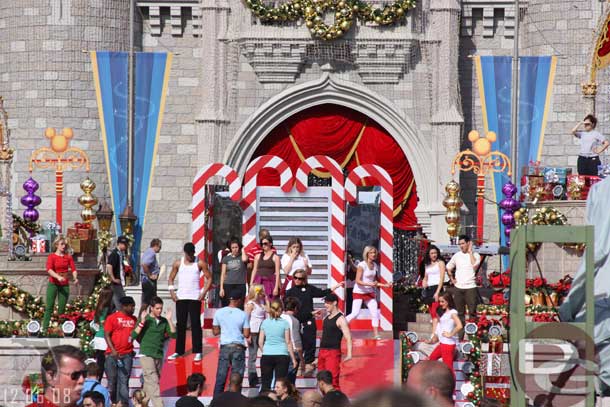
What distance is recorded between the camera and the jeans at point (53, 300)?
19.3 metres

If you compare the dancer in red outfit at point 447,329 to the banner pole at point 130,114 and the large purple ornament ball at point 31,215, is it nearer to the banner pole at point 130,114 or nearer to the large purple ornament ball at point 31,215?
the large purple ornament ball at point 31,215

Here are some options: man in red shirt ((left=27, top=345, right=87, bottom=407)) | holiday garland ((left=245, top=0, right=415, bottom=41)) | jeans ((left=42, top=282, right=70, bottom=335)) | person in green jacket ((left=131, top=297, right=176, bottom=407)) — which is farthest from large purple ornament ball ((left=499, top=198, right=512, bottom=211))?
man in red shirt ((left=27, top=345, right=87, bottom=407))

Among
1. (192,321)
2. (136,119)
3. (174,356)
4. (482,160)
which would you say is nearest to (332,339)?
(192,321)

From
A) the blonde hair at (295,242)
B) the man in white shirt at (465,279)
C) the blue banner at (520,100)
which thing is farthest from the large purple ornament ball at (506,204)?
the blonde hair at (295,242)

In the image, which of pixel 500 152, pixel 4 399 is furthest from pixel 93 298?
pixel 500 152

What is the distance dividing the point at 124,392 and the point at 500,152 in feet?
38.8

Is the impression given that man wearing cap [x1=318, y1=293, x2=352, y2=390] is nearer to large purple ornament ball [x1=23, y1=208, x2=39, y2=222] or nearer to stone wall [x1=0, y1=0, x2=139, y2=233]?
large purple ornament ball [x1=23, y1=208, x2=39, y2=222]

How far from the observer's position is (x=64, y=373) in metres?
7.28

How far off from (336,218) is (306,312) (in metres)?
3.93

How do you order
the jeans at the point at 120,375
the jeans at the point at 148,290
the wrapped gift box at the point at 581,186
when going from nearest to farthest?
the jeans at the point at 120,375
the jeans at the point at 148,290
the wrapped gift box at the point at 581,186

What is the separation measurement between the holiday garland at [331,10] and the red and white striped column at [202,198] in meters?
5.27

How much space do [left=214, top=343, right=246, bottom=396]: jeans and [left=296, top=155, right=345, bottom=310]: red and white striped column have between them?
190 inches

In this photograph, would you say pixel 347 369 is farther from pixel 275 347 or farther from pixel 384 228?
pixel 384 228

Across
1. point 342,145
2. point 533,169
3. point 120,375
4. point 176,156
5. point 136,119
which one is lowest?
point 120,375
